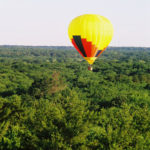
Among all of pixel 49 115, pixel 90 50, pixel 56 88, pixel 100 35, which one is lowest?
pixel 56 88

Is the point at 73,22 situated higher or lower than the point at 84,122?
higher

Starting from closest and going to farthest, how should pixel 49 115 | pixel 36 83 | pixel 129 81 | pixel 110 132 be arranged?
pixel 110 132, pixel 49 115, pixel 36 83, pixel 129 81

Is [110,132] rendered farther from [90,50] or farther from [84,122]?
[90,50]

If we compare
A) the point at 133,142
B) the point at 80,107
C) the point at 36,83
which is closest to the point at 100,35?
the point at 80,107

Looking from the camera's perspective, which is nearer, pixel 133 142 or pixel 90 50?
pixel 133 142

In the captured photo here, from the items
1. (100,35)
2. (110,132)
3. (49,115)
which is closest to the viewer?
(110,132)
